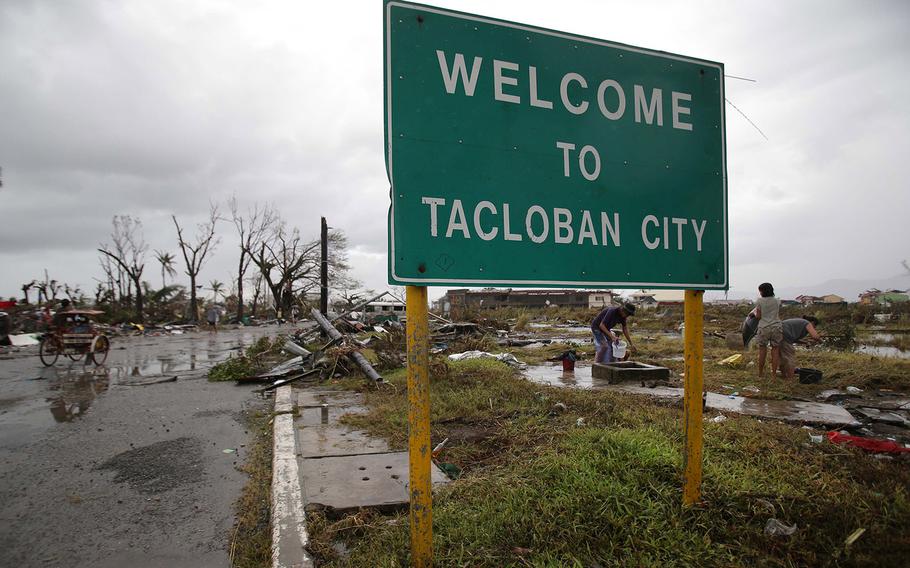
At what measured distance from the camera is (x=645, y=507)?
2701 mm

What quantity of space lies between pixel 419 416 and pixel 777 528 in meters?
1.97

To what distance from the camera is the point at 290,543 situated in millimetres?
2867

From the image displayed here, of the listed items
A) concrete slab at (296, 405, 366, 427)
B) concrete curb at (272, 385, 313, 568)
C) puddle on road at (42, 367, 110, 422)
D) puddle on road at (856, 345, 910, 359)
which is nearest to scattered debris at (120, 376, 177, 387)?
puddle on road at (42, 367, 110, 422)

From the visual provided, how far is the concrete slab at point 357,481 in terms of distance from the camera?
339cm

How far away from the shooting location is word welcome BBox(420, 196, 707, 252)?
218 cm

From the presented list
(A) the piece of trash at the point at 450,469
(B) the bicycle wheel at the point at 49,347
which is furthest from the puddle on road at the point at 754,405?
(B) the bicycle wheel at the point at 49,347

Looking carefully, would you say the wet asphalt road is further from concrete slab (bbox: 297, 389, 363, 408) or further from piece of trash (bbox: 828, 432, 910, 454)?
piece of trash (bbox: 828, 432, 910, 454)

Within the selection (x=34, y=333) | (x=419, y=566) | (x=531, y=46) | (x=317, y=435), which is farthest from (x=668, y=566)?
(x=34, y=333)

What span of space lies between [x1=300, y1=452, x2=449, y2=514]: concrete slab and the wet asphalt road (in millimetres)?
601

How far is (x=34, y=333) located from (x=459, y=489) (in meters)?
25.9

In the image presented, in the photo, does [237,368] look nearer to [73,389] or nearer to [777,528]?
[73,389]

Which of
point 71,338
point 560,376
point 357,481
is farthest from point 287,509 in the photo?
point 71,338

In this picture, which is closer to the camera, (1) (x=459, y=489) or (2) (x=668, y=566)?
(2) (x=668, y=566)

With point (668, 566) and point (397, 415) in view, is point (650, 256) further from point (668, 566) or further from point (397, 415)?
point (397, 415)
